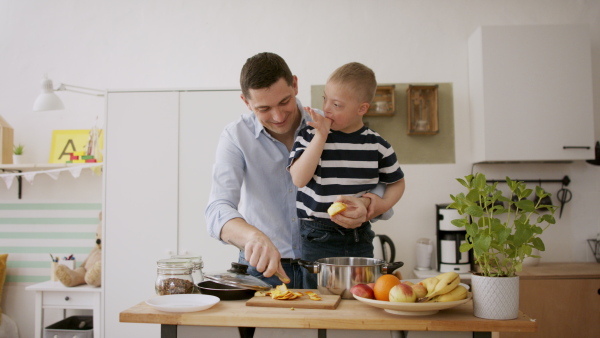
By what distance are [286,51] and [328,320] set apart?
9.74 ft

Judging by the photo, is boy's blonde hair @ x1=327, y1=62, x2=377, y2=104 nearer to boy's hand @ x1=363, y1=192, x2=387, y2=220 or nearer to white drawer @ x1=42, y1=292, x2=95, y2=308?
boy's hand @ x1=363, y1=192, x2=387, y2=220

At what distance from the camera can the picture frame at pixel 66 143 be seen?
3949 mm

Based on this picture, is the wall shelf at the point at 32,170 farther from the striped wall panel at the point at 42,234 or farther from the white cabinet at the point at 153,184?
the white cabinet at the point at 153,184

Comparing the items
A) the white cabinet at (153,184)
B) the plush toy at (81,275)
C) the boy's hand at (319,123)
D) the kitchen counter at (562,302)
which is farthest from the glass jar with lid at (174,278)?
the kitchen counter at (562,302)

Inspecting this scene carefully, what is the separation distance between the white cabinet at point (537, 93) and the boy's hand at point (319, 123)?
2.24 m

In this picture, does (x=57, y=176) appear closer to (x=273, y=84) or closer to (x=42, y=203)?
(x=42, y=203)

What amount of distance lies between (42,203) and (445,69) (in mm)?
3261

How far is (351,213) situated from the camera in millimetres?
1658

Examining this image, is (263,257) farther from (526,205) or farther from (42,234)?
(42,234)

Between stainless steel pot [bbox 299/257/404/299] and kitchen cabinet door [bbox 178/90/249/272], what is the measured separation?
1.92 meters

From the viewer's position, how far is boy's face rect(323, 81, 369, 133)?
180 cm

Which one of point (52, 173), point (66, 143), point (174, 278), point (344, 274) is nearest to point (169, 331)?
point (174, 278)

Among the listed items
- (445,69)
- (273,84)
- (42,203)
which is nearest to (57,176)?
(42,203)

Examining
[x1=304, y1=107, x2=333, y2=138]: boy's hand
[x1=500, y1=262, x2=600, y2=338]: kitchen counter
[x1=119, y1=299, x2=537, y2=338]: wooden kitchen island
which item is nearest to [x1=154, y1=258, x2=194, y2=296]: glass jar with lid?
[x1=119, y1=299, x2=537, y2=338]: wooden kitchen island
